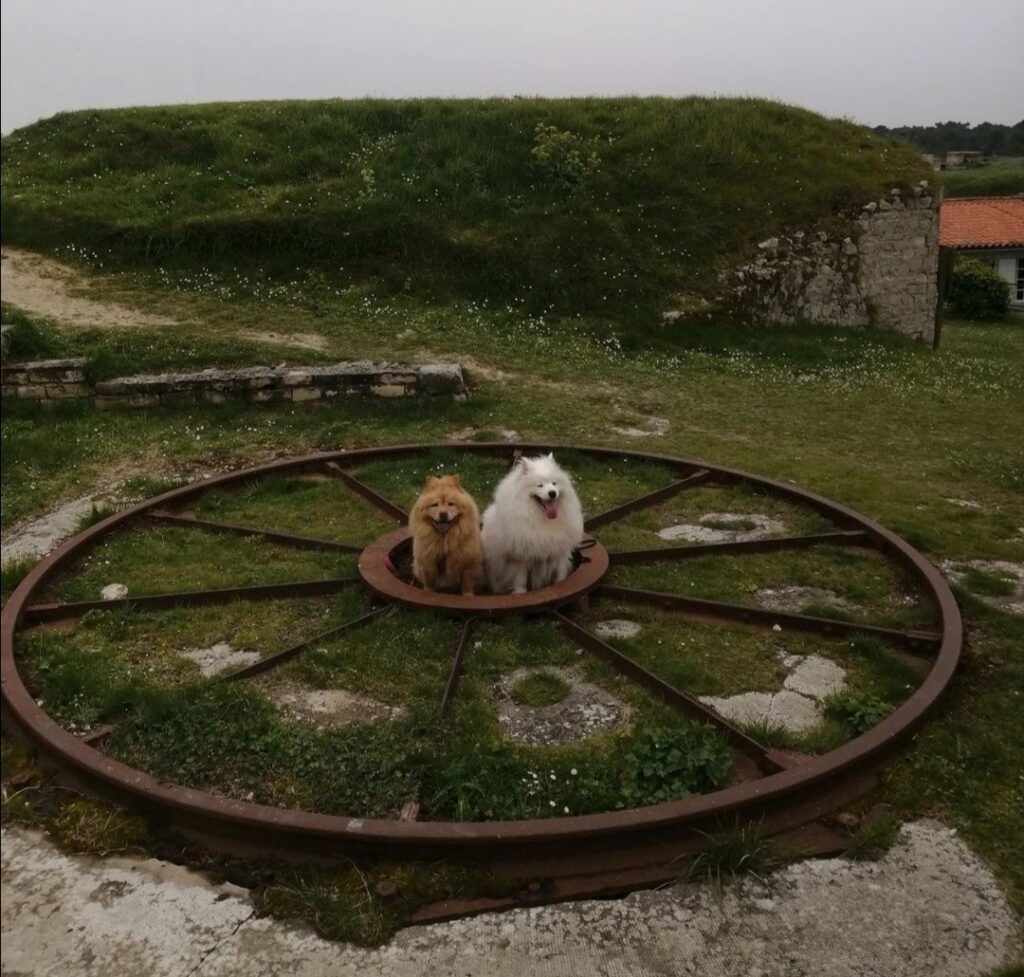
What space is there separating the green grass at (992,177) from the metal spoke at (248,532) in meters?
5.18

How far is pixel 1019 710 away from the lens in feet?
13.7

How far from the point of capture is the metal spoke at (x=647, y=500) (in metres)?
6.38

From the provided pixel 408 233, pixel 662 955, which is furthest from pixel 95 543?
pixel 408 233

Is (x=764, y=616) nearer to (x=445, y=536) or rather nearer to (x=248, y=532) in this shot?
(x=445, y=536)

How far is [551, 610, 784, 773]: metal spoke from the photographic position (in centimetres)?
373

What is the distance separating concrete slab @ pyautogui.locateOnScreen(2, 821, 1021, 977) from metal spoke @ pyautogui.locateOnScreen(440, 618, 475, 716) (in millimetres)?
1306

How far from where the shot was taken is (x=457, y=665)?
436 centimetres

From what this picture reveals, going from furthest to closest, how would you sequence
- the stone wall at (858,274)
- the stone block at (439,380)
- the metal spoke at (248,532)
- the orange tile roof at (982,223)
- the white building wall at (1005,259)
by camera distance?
1. the white building wall at (1005,259)
2. the orange tile roof at (982,223)
3. the stone wall at (858,274)
4. the stone block at (439,380)
5. the metal spoke at (248,532)

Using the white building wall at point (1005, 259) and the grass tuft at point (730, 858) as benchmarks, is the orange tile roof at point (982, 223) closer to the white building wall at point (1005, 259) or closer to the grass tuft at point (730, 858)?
the white building wall at point (1005, 259)

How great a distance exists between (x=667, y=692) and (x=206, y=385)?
6.82 metres

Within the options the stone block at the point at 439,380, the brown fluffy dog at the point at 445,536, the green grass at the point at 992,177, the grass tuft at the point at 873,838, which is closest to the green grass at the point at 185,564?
the brown fluffy dog at the point at 445,536

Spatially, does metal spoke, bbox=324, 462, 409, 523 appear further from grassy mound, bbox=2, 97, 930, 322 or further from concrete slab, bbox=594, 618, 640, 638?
grassy mound, bbox=2, 97, 930, 322

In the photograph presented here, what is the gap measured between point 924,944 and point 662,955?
86cm

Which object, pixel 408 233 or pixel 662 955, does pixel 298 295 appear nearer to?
pixel 408 233
